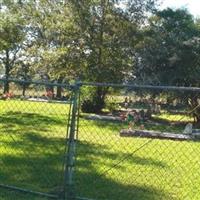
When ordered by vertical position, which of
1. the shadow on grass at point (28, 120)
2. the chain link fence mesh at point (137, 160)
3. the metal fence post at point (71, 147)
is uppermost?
the metal fence post at point (71, 147)

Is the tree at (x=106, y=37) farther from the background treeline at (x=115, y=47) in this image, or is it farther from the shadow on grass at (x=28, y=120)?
the shadow on grass at (x=28, y=120)

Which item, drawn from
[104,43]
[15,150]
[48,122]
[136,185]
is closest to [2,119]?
[48,122]

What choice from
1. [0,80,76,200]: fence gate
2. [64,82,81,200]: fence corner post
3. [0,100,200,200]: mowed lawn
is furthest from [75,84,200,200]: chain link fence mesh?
[64,82,81,200]: fence corner post

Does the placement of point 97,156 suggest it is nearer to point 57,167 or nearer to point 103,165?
point 103,165

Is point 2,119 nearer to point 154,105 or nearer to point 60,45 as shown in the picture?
point 154,105

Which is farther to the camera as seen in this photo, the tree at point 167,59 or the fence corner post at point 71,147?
the tree at point 167,59

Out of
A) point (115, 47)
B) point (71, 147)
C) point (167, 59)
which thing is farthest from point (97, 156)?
point (115, 47)

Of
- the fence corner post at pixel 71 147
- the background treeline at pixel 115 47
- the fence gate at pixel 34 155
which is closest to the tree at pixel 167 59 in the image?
the background treeline at pixel 115 47

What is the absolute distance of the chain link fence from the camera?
25.4ft

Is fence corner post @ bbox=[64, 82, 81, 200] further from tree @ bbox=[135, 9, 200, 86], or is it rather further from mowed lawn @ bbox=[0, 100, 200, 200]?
tree @ bbox=[135, 9, 200, 86]

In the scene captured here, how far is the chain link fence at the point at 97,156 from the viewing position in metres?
7.74

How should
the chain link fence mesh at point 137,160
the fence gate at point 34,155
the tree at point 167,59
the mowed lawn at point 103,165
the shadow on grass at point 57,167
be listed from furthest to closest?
the tree at point 167,59
the chain link fence mesh at point 137,160
the mowed lawn at point 103,165
the shadow on grass at point 57,167
the fence gate at point 34,155

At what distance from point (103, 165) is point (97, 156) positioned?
1088mm

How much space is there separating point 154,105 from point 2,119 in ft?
20.2
